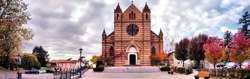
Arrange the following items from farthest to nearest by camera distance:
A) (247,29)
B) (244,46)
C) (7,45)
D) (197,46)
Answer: (247,29)
(197,46)
(244,46)
(7,45)

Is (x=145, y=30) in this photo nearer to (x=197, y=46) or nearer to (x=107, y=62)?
(x=107, y=62)

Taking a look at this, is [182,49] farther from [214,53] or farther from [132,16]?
[214,53]

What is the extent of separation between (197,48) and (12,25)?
118 ft

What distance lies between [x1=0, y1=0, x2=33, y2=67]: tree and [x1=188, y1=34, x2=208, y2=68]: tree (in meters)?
33.7

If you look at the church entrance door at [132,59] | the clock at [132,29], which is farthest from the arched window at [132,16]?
the church entrance door at [132,59]

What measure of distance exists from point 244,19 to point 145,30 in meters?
19.5

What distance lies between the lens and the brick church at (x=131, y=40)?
8494 centimetres

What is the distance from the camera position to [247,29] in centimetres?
8288

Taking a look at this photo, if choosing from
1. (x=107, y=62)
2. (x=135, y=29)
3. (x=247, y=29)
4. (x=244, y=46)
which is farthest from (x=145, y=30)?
(x=244, y=46)

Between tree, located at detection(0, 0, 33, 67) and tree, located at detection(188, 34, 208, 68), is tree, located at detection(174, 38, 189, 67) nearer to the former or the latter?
tree, located at detection(188, 34, 208, 68)

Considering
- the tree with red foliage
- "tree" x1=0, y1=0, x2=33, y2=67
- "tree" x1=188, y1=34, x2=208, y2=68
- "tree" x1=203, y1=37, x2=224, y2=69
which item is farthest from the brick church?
"tree" x1=0, y1=0, x2=33, y2=67

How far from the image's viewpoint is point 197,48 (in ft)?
214

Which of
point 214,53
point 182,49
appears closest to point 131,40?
point 182,49

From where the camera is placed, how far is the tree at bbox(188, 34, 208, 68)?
65000mm
